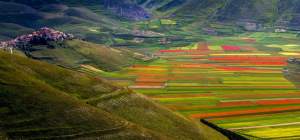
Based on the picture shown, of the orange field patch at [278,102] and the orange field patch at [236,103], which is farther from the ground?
the orange field patch at [278,102]

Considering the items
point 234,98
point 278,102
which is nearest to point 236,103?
point 234,98

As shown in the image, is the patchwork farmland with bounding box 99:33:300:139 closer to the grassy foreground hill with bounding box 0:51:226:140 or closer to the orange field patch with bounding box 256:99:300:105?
the orange field patch with bounding box 256:99:300:105

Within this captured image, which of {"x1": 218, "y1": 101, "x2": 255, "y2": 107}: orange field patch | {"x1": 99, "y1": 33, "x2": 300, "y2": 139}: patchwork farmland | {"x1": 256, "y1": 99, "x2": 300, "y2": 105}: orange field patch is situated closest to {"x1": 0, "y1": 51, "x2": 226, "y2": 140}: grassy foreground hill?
{"x1": 99, "y1": 33, "x2": 300, "y2": 139}: patchwork farmland

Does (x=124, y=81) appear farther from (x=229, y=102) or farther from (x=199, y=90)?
(x=229, y=102)

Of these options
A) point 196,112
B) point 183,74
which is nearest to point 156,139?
point 196,112

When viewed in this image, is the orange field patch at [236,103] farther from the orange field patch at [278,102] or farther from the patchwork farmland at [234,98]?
the orange field patch at [278,102]

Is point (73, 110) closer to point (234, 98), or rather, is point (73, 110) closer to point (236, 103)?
point (236, 103)

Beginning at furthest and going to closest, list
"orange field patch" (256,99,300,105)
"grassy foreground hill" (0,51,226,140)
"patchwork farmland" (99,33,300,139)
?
"orange field patch" (256,99,300,105)
"patchwork farmland" (99,33,300,139)
"grassy foreground hill" (0,51,226,140)

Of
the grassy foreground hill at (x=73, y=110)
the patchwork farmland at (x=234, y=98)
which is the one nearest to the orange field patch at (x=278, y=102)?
the patchwork farmland at (x=234, y=98)

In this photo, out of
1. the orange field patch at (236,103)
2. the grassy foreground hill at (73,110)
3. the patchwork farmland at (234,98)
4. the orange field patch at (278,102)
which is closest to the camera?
the grassy foreground hill at (73,110)
